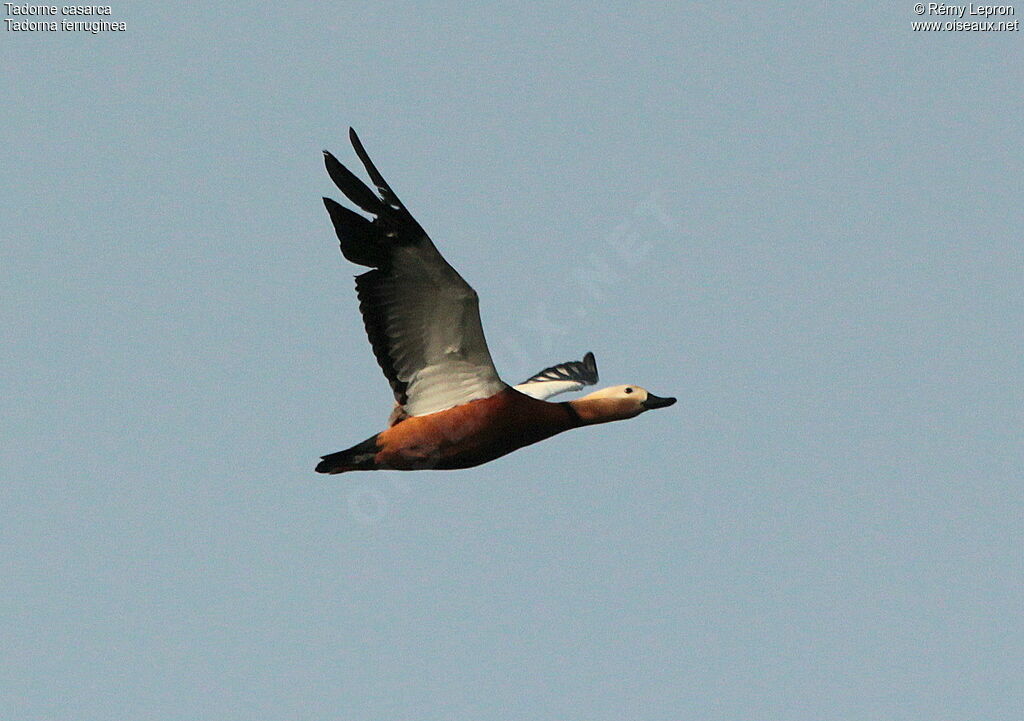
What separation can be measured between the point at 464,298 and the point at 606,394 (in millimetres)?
2082

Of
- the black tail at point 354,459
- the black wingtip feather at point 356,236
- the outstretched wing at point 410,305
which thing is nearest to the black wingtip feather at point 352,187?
the outstretched wing at point 410,305

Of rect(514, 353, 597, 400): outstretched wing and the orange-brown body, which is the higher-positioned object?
rect(514, 353, 597, 400): outstretched wing

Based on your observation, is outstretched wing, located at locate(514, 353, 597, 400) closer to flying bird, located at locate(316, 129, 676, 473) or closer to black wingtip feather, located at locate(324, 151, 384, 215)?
flying bird, located at locate(316, 129, 676, 473)

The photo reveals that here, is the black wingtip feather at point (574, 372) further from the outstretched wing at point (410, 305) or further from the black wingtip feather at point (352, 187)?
the black wingtip feather at point (352, 187)

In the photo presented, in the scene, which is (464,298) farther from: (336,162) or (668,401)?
(668,401)

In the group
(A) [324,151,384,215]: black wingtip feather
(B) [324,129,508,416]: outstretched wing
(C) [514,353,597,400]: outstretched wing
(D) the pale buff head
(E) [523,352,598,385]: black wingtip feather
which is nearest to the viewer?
(A) [324,151,384,215]: black wingtip feather

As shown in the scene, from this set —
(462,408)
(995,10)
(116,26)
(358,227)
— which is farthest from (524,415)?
(995,10)

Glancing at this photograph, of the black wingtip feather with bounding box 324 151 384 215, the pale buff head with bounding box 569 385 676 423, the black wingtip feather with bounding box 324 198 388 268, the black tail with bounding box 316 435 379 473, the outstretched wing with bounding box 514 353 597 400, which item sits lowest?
the black tail with bounding box 316 435 379 473

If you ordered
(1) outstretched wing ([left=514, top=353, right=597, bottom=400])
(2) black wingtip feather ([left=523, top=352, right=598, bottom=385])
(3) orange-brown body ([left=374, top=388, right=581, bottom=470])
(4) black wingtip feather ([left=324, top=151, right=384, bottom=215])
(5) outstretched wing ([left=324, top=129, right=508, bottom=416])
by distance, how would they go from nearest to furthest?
(4) black wingtip feather ([left=324, top=151, right=384, bottom=215])
(5) outstretched wing ([left=324, top=129, right=508, bottom=416])
(3) orange-brown body ([left=374, top=388, right=581, bottom=470])
(1) outstretched wing ([left=514, top=353, right=597, bottom=400])
(2) black wingtip feather ([left=523, top=352, right=598, bottom=385])

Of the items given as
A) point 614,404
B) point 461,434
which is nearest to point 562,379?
point 614,404

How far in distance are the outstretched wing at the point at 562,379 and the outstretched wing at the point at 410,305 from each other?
2267mm

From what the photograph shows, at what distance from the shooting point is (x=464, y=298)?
12.4m

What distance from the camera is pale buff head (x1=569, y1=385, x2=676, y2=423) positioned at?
13.7 meters

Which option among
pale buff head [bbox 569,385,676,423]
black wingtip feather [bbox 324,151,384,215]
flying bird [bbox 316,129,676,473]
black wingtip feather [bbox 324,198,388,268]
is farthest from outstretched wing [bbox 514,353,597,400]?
black wingtip feather [bbox 324,151,384,215]
